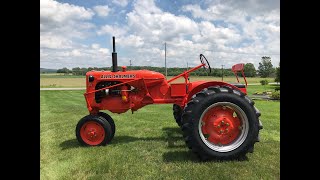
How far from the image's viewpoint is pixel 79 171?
4.75 meters

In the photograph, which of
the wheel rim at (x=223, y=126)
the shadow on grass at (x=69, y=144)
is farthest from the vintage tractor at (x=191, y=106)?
the shadow on grass at (x=69, y=144)

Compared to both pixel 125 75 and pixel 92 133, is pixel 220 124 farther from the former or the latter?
pixel 92 133

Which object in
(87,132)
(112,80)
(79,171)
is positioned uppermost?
(112,80)

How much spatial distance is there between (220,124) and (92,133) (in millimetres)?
2681

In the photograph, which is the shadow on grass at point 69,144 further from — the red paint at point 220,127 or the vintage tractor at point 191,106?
the red paint at point 220,127

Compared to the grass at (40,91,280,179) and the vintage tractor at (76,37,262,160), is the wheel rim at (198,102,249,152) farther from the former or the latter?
the grass at (40,91,280,179)

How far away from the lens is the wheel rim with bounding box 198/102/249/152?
17.4 ft

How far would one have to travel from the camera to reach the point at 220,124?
5391 millimetres

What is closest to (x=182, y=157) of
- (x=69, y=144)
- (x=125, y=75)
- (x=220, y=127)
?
(x=220, y=127)

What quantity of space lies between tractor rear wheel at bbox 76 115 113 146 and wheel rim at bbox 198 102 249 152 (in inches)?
82.0

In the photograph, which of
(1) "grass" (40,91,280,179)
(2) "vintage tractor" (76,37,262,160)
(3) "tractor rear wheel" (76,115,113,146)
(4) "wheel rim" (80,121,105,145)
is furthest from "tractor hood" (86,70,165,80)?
(1) "grass" (40,91,280,179)
